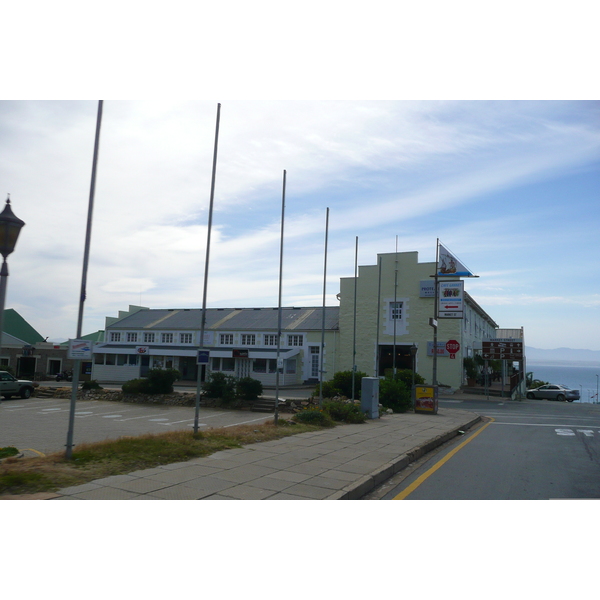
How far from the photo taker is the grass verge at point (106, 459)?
645 centimetres

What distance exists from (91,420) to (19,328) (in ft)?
143

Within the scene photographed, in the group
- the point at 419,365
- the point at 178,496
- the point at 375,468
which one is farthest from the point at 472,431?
the point at 419,365

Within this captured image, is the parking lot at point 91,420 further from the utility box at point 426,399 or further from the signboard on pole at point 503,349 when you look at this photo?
the signboard on pole at point 503,349

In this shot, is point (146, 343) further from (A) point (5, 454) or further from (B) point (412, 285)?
(A) point (5, 454)

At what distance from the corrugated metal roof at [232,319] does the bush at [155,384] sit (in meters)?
17.6

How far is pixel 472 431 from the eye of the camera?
16844 mm

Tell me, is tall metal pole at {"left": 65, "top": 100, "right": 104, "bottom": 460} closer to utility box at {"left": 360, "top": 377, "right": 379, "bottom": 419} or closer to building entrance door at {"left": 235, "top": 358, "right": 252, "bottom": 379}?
utility box at {"left": 360, "top": 377, "right": 379, "bottom": 419}

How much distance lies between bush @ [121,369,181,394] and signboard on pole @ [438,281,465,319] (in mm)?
16119

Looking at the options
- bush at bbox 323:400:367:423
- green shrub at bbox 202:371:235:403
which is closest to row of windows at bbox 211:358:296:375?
green shrub at bbox 202:371:235:403

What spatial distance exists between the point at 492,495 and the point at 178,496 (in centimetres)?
465

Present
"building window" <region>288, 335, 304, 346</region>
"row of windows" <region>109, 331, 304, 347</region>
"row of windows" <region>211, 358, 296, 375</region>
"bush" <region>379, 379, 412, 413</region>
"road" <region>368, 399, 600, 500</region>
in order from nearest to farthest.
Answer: "road" <region>368, 399, 600, 500</region> < "bush" <region>379, 379, 412, 413</region> < "row of windows" <region>211, 358, 296, 375</region> < "building window" <region>288, 335, 304, 346</region> < "row of windows" <region>109, 331, 304, 347</region>

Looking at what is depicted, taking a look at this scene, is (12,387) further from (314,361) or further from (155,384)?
(314,361)

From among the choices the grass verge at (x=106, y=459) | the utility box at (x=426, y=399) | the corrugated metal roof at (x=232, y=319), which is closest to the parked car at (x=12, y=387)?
the corrugated metal roof at (x=232, y=319)

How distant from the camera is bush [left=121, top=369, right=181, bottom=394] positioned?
3006cm
